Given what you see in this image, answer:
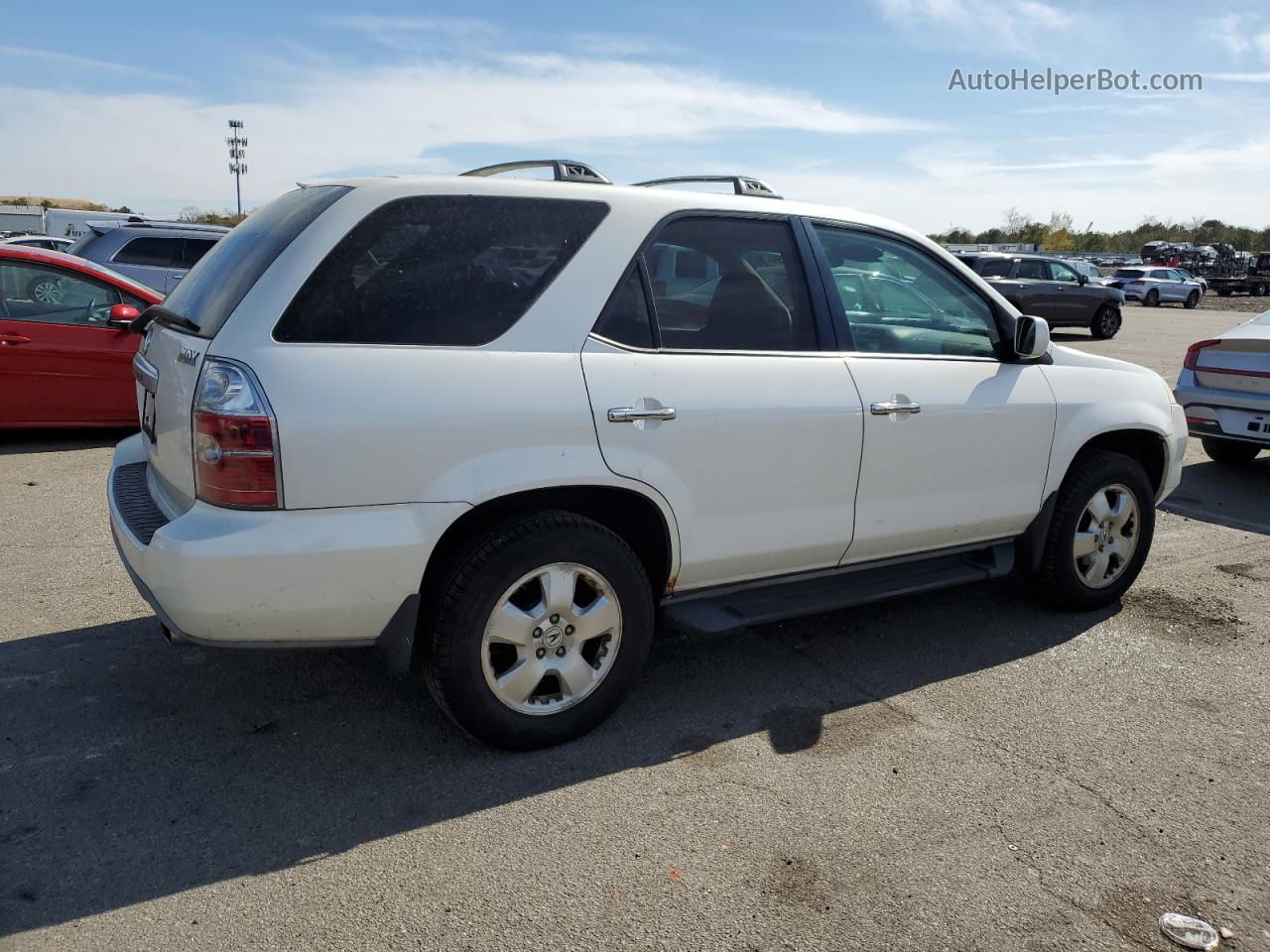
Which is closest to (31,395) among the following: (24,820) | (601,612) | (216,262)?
(216,262)

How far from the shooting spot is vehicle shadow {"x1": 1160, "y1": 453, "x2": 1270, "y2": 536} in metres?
6.95

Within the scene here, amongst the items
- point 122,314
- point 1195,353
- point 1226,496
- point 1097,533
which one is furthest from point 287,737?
point 1195,353

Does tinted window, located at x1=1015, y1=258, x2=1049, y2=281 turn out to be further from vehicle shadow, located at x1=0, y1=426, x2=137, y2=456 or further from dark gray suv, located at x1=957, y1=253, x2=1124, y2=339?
vehicle shadow, located at x1=0, y1=426, x2=137, y2=456

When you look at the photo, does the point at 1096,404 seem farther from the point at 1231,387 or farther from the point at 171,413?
the point at 1231,387

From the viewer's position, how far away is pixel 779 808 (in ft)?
10.4

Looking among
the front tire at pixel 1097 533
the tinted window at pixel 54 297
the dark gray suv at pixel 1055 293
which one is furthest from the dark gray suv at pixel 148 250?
the dark gray suv at pixel 1055 293

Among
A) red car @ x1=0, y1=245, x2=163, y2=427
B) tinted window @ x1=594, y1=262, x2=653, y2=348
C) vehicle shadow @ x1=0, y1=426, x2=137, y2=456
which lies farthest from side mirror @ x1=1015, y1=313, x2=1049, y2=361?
vehicle shadow @ x1=0, y1=426, x2=137, y2=456

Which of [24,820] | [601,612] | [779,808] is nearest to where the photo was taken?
[24,820]

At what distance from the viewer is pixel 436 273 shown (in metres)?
3.19

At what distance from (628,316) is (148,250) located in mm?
11112

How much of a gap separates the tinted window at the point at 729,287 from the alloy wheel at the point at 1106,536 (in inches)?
69.5

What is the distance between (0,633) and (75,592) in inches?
20.7

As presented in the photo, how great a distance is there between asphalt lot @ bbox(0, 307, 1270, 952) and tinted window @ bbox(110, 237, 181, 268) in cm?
897

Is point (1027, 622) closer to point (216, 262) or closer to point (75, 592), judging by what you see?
point (216, 262)
